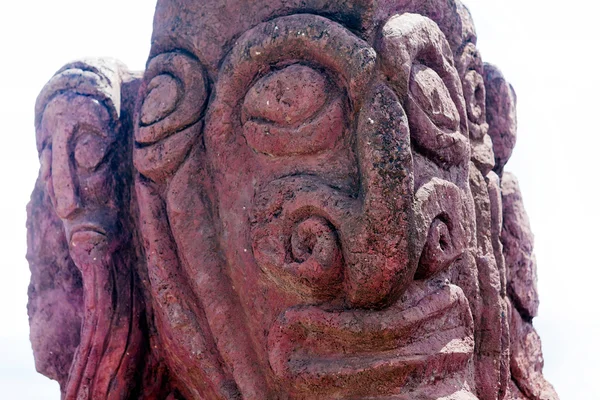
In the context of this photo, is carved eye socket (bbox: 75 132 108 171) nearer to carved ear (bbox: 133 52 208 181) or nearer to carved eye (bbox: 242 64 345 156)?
carved ear (bbox: 133 52 208 181)

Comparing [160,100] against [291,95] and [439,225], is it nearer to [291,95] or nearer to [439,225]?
[291,95]

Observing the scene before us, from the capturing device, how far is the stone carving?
6.37ft

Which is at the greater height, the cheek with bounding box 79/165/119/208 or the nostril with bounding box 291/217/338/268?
the cheek with bounding box 79/165/119/208

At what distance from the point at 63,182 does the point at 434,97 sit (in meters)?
1.27

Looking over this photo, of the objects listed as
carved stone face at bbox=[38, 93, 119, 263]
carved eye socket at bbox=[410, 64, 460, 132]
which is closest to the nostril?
carved eye socket at bbox=[410, 64, 460, 132]

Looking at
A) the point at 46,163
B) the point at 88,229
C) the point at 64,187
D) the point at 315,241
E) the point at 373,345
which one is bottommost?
the point at 373,345

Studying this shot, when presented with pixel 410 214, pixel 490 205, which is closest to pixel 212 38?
pixel 410 214

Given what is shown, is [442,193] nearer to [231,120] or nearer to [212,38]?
[231,120]

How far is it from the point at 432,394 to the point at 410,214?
48 cm

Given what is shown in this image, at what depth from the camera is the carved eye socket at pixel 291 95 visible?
205cm

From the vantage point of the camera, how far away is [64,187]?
244cm

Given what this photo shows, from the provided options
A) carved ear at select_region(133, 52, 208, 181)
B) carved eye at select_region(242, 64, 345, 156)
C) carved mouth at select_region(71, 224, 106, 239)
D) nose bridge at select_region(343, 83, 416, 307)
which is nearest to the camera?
nose bridge at select_region(343, 83, 416, 307)

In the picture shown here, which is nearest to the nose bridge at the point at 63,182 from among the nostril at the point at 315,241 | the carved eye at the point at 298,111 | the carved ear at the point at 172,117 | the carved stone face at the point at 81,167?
the carved stone face at the point at 81,167

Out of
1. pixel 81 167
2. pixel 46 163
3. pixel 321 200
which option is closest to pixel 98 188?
pixel 81 167
